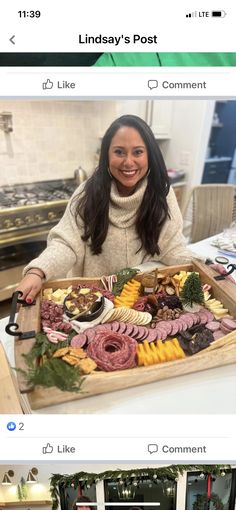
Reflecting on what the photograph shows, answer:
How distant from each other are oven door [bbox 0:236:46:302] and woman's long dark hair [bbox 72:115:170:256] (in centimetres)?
11

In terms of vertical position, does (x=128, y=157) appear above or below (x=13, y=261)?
above

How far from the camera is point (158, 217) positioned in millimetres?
603

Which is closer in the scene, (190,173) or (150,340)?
(150,340)

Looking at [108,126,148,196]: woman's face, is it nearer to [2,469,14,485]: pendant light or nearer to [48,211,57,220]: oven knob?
[48,211,57,220]: oven knob

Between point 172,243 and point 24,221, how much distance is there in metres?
0.33

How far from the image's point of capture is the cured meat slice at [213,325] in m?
0.45

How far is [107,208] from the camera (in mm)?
592
